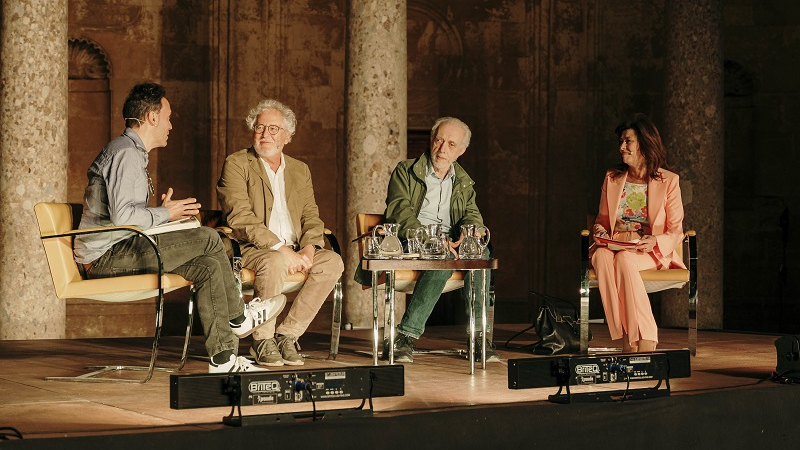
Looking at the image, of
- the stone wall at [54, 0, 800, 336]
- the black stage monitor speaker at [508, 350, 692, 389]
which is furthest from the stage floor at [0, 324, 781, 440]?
the stone wall at [54, 0, 800, 336]

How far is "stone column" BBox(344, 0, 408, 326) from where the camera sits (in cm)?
888

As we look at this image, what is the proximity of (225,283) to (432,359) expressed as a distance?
4.91ft

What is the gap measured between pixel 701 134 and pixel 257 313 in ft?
16.2

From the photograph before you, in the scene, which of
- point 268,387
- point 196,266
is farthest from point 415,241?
point 268,387

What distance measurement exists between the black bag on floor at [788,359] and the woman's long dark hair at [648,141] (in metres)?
1.61

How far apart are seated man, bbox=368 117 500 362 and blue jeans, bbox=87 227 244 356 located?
1251 millimetres

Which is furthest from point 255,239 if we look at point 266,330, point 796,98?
point 796,98

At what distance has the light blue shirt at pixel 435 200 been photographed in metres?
6.55

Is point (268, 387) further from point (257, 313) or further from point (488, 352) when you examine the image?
point (488, 352)

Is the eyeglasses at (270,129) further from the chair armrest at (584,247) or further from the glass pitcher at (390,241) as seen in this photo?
the chair armrest at (584,247)

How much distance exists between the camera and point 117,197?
5.31 metres

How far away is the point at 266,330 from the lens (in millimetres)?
6039

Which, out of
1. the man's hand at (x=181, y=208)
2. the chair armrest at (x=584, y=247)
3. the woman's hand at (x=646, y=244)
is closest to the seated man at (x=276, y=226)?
the man's hand at (x=181, y=208)

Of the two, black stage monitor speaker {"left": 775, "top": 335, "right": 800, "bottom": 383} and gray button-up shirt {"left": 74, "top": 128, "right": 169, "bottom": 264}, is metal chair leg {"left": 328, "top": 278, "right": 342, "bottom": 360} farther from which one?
black stage monitor speaker {"left": 775, "top": 335, "right": 800, "bottom": 383}
